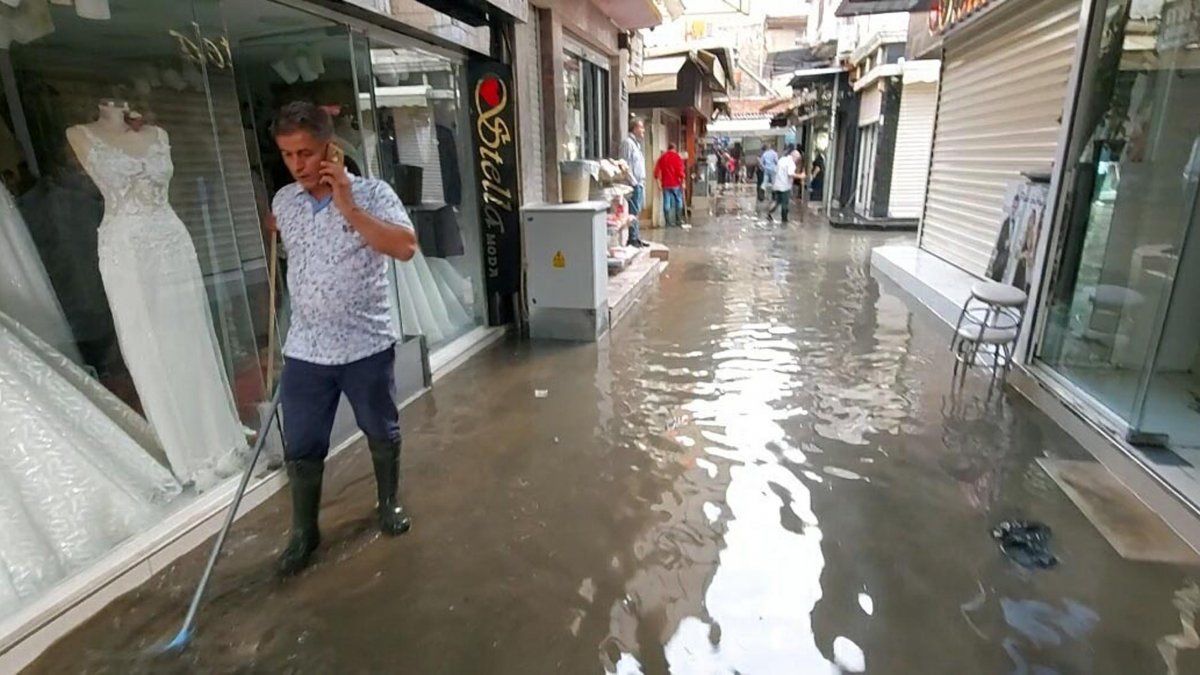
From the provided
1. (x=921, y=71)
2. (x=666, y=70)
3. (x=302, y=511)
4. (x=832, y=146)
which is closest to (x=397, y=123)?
(x=302, y=511)

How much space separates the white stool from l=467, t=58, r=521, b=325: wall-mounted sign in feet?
11.2

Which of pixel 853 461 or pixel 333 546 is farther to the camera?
pixel 853 461

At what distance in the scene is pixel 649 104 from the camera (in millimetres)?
11367

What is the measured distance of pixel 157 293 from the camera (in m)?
2.73

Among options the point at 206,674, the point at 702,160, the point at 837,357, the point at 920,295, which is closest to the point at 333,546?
the point at 206,674

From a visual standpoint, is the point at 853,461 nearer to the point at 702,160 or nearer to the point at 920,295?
the point at 920,295

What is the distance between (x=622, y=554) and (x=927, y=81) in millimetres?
11528

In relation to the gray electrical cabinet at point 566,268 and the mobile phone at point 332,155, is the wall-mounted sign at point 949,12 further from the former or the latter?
the mobile phone at point 332,155

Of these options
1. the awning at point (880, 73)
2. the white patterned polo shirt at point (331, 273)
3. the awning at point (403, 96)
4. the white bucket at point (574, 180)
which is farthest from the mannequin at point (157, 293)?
the awning at point (880, 73)

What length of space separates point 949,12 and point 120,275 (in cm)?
792

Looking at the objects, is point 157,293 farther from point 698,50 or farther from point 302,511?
Result: point 698,50

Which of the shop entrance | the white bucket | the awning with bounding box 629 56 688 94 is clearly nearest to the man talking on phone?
the shop entrance

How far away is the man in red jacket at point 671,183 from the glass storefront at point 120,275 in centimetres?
900

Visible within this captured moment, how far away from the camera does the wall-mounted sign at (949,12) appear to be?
6.31 m
